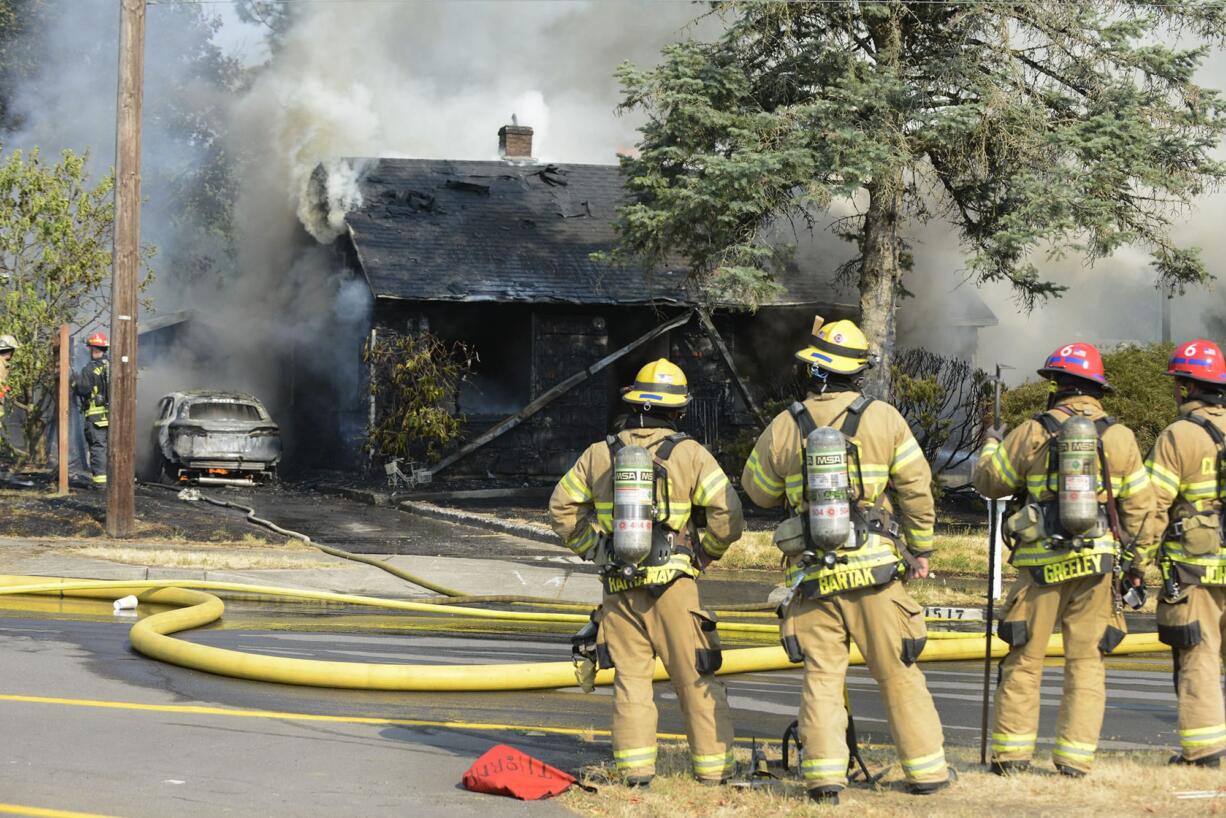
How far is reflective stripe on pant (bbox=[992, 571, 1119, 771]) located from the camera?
6207 mm

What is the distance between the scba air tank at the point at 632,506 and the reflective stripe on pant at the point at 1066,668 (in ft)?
5.21

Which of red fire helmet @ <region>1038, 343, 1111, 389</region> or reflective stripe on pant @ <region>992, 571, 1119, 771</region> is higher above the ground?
red fire helmet @ <region>1038, 343, 1111, 389</region>

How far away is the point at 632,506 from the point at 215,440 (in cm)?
1717

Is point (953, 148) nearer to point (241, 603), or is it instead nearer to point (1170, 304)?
point (241, 603)

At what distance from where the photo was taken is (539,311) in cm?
2466

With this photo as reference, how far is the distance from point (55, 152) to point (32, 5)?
3.16 m

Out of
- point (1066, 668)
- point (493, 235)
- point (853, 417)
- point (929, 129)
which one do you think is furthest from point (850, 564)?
point (493, 235)

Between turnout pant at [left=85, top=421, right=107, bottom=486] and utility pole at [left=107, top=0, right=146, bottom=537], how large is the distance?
2.41 m

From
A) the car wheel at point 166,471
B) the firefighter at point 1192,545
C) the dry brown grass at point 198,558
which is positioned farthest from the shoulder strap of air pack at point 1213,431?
the car wheel at point 166,471

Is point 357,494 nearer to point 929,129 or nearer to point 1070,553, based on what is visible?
point 929,129

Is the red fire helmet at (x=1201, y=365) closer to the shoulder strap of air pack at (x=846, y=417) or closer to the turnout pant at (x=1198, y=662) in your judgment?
the turnout pant at (x=1198, y=662)

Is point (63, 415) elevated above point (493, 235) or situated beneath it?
situated beneath

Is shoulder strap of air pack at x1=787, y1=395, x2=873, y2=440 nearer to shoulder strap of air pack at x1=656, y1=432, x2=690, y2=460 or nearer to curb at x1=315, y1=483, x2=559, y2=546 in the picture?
shoulder strap of air pack at x1=656, y1=432, x2=690, y2=460

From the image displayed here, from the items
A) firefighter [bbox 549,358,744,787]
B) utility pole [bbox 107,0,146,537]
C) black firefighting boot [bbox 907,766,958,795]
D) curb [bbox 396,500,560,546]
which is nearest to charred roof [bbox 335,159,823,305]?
curb [bbox 396,500,560,546]
